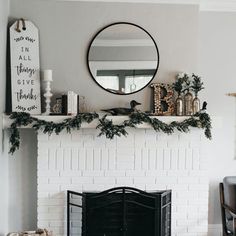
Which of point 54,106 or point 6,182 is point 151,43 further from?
point 6,182

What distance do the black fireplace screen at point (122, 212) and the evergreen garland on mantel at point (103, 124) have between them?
0.57m

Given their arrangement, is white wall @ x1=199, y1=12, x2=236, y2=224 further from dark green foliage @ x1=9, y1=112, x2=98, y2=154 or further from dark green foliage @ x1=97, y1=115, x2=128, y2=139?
dark green foliage @ x1=9, y1=112, x2=98, y2=154

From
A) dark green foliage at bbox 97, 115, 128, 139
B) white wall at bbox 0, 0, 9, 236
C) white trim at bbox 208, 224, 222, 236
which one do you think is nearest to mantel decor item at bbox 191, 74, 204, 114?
Result: dark green foliage at bbox 97, 115, 128, 139

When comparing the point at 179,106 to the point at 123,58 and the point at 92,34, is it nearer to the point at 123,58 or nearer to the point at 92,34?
the point at 123,58

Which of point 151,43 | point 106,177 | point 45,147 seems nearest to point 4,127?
point 45,147

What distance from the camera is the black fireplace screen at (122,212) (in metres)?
3.00

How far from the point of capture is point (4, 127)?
9.82 ft

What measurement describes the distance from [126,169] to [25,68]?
1.39m

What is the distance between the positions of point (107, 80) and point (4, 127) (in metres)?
1.07

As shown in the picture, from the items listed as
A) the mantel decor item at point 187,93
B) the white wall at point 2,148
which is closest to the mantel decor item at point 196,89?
the mantel decor item at point 187,93

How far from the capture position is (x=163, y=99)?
3.24m

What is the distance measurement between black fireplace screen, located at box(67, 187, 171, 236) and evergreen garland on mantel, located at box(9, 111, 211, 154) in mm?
571

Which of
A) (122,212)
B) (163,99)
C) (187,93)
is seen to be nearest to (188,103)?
(187,93)

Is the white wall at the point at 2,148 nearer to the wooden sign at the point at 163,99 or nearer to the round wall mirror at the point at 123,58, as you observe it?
the round wall mirror at the point at 123,58
